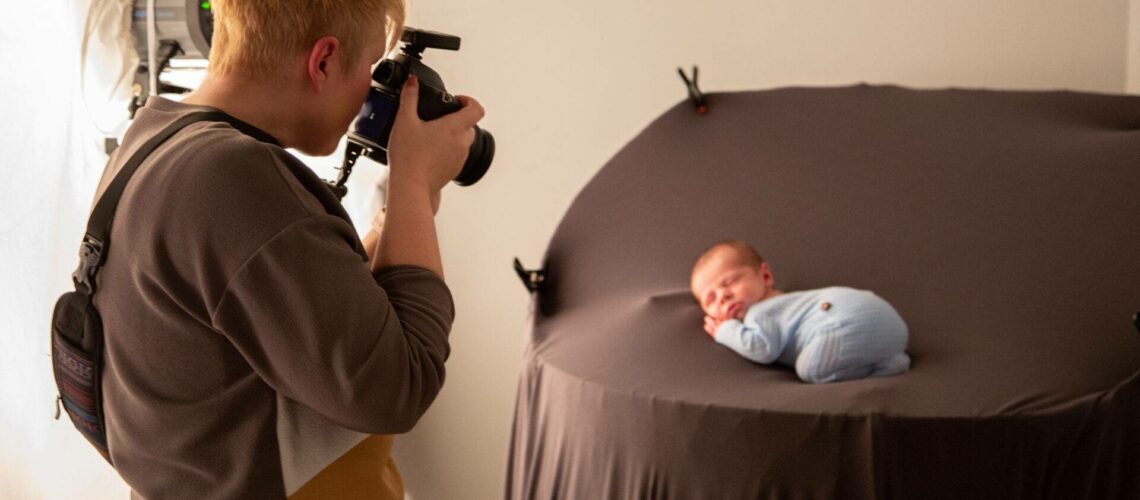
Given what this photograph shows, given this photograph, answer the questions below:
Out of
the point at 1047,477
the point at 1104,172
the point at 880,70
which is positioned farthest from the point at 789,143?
the point at 1047,477


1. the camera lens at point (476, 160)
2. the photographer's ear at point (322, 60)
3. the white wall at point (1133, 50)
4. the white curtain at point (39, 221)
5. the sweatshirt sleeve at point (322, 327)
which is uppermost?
the white wall at point (1133, 50)

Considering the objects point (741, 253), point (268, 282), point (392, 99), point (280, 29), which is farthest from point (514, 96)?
point (268, 282)

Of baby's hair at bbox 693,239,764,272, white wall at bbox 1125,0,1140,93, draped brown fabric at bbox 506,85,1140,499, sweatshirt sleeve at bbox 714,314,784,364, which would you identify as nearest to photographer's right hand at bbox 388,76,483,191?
draped brown fabric at bbox 506,85,1140,499

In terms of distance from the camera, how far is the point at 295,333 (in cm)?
76

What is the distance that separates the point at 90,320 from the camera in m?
0.83

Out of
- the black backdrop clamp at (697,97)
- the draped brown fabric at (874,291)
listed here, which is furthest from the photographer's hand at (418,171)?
the black backdrop clamp at (697,97)

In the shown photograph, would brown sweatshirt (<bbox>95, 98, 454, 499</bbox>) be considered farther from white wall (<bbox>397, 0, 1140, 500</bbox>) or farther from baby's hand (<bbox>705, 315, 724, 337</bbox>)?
white wall (<bbox>397, 0, 1140, 500</bbox>)

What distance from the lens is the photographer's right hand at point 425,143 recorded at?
2.98 ft

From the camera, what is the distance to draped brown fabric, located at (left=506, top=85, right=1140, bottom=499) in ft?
4.18

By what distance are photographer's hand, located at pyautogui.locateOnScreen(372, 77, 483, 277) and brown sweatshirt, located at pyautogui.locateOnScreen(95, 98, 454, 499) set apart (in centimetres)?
2

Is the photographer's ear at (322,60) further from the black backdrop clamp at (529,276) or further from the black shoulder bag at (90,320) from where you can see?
Result: the black backdrop clamp at (529,276)

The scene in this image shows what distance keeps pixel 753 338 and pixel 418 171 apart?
773 mm

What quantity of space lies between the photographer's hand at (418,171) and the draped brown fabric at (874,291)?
0.53 meters

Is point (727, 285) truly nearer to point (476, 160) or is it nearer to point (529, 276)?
point (529, 276)
